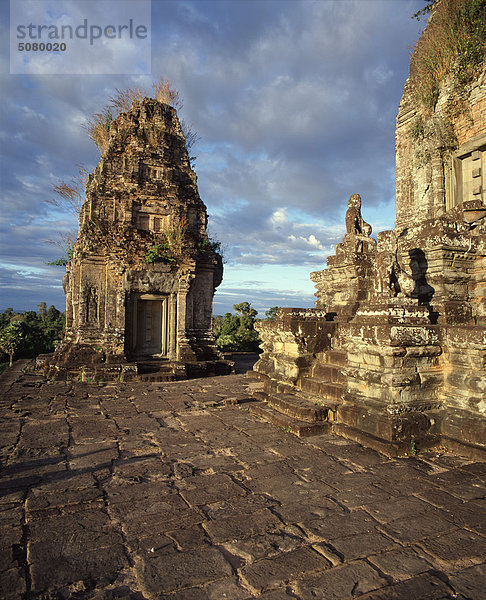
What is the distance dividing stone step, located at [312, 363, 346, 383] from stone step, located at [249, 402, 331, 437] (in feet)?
3.26

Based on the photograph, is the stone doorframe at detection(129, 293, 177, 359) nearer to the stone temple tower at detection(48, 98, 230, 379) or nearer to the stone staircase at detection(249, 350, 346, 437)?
the stone temple tower at detection(48, 98, 230, 379)

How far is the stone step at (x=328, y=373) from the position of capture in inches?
237

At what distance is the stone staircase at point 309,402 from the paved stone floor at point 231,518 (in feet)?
0.88

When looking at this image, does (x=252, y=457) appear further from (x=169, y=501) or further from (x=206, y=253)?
(x=206, y=253)

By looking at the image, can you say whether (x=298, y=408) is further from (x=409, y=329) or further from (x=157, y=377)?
(x=157, y=377)

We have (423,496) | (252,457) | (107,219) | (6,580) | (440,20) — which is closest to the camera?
(6,580)

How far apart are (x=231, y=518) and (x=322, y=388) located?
3306 mm

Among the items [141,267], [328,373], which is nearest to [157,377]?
[141,267]

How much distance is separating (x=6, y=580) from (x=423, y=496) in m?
3.02

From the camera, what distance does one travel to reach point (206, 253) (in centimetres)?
1189

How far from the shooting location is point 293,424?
16.7 ft

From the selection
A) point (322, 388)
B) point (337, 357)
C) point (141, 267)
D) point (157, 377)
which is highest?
point (141, 267)

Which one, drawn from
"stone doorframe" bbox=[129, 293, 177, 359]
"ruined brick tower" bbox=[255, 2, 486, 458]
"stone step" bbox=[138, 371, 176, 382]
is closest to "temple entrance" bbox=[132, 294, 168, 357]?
"stone doorframe" bbox=[129, 293, 177, 359]

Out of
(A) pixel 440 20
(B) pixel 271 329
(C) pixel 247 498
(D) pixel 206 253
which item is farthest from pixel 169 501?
(A) pixel 440 20
